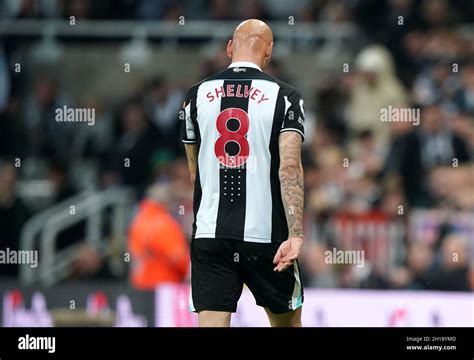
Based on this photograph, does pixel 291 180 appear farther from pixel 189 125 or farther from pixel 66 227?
pixel 66 227

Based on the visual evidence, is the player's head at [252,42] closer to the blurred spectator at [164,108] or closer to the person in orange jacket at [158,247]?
the person in orange jacket at [158,247]

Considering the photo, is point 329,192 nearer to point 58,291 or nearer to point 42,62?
point 58,291

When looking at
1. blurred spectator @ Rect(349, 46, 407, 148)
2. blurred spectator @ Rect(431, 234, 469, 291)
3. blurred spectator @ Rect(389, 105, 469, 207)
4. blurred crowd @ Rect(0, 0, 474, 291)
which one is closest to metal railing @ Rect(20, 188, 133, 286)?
blurred crowd @ Rect(0, 0, 474, 291)

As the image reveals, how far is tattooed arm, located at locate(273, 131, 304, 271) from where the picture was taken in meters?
7.90

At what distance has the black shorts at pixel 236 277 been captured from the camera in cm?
802

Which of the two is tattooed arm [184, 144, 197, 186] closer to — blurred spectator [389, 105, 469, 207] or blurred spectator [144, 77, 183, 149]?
blurred spectator [389, 105, 469, 207]

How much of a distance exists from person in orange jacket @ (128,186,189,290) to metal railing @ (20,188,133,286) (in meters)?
1.05

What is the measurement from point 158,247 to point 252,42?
570 cm

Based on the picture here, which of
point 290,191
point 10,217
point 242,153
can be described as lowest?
point 290,191

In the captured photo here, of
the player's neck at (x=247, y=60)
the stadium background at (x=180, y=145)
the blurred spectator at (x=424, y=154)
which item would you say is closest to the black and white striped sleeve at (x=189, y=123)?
the player's neck at (x=247, y=60)

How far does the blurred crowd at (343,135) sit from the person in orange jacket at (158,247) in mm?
231

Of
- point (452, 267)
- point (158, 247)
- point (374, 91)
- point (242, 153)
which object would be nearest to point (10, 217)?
point (158, 247)

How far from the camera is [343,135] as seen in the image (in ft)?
50.7

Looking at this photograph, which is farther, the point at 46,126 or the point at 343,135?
the point at 46,126
